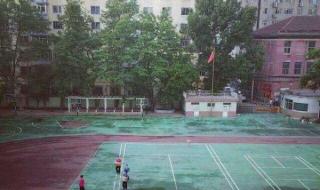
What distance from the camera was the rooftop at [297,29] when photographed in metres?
56.7

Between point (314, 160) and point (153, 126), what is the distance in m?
19.5

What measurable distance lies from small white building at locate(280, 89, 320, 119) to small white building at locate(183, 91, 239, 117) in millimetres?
8665

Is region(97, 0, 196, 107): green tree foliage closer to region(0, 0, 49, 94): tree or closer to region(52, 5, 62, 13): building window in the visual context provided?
region(0, 0, 49, 94): tree

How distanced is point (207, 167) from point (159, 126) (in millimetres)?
15192

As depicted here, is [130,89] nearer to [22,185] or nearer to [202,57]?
[202,57]

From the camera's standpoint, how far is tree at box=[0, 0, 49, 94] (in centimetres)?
4869

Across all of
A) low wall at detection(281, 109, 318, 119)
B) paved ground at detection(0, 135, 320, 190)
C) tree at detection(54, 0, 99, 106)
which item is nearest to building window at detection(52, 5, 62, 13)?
tree at detection(54, 0, 99, 106)

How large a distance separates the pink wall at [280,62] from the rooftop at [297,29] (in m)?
0.92

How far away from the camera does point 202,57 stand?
53.7 meters

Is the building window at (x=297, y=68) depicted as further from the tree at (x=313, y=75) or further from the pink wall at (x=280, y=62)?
the tree at (x=313, y=75)

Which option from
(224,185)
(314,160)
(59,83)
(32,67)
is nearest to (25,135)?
(59,83)

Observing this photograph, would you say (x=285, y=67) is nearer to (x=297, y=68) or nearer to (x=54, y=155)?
(x=297, y=68)

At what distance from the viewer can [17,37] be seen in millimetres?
50656

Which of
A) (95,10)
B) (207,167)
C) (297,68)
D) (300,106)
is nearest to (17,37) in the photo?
(95,10)
